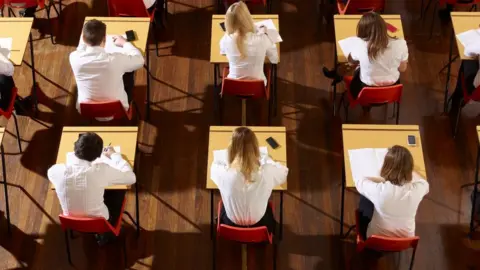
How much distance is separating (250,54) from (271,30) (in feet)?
1.55

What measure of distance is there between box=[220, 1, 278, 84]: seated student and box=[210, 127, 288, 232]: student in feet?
3.63

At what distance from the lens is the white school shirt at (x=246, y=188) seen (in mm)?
5340

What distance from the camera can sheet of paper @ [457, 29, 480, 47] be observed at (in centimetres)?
668

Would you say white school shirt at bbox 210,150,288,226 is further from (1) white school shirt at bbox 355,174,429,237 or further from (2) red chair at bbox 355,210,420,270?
(2) red chair at bbox 355,210,420,270

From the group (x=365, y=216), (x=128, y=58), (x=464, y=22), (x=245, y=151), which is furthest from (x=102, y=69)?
(x=464, y=22)

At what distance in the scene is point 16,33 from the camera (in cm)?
689

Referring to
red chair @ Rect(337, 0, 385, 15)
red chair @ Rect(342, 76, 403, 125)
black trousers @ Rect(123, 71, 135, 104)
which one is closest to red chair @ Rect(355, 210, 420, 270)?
red chair @ Rect(342, 76, 403, 125)

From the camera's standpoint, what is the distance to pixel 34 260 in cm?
620

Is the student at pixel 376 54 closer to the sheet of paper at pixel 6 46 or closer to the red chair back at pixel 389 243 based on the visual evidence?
the red chair back at pixel 389 243

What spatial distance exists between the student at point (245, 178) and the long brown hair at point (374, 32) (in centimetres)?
130

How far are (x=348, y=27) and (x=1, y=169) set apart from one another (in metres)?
3.21

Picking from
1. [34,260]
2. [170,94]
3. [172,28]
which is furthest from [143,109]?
[34,260]

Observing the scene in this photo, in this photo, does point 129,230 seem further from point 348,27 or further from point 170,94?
point 348,27

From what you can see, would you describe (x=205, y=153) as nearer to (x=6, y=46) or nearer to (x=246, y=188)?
(x=246, y=188)
